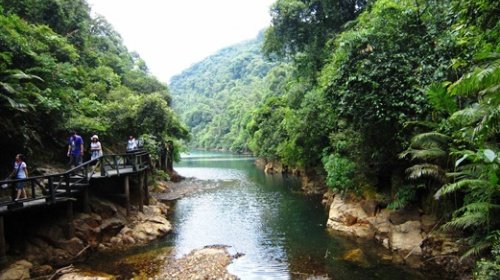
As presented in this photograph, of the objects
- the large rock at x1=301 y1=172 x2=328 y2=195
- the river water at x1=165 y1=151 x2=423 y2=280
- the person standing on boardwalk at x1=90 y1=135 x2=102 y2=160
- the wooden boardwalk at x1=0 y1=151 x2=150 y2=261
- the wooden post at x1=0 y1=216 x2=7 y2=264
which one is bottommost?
the river water at x1=165 y1=151 x2=423 y2=280

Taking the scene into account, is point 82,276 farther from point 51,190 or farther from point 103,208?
point 103,208

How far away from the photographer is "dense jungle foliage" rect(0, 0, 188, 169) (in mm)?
15594

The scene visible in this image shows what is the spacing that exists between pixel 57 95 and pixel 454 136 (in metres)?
17.9

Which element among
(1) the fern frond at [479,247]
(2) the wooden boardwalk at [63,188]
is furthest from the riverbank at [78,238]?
(1) the fern frond at [479,247]

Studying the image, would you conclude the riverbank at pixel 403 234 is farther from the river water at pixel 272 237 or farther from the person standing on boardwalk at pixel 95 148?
the person standing on boardwalk at pixel 95 148

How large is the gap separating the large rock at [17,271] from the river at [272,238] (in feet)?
12.3

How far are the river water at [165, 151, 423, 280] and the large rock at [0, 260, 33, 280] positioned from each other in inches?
210

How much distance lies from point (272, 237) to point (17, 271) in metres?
10.2

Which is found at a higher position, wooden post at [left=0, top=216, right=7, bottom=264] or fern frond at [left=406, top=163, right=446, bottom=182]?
fern frond at [left=406, top=163, right=446, bottom=182]

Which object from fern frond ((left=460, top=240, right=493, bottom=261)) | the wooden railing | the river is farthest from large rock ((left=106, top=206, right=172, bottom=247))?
fern frond ((left=460, top=240, right=493, bottom=261))

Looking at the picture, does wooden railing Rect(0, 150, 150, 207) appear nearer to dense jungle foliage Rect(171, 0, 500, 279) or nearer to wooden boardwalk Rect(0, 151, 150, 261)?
wooden boardwalk Rect(0, 151, 150, 261)

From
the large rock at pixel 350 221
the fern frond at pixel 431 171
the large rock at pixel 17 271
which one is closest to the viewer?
the large rock at pixel 17 271

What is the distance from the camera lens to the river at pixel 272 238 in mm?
13062

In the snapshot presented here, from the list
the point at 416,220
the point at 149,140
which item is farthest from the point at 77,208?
the point at 416,220
